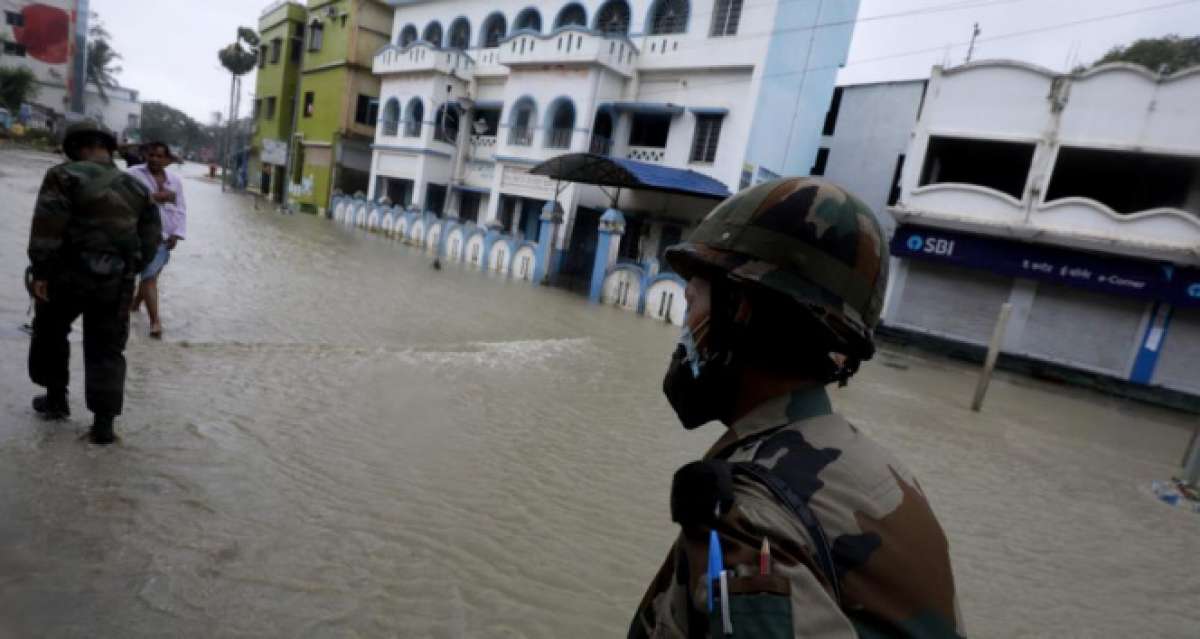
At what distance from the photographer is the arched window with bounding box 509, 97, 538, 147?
1995cm

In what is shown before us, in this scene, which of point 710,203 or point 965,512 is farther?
point 710,203

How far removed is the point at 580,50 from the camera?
687 inches

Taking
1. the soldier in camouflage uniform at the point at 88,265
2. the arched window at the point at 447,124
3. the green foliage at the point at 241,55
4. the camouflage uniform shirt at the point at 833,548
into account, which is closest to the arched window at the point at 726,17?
the arched window at the point at 447,124

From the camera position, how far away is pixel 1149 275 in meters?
13.4

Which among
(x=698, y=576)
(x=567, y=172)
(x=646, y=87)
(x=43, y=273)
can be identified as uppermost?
(x=646, y=87)

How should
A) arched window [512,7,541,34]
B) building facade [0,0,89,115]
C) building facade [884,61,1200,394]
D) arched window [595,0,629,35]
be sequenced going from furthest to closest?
1. building facade [0,0,89,115]
2. arched window [512,7,541,34]
3. arched window [595,0,629,35]
4. building facade [884,61,1200,394]

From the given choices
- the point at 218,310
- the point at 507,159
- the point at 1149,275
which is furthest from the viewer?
the point at 507,159

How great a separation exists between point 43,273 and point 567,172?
1219cm

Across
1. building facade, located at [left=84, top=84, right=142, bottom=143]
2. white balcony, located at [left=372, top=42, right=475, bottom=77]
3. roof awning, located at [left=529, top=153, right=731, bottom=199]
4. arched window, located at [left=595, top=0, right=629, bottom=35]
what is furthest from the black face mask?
building facade, located at [left=84, top=84, right=142, bottom=143]

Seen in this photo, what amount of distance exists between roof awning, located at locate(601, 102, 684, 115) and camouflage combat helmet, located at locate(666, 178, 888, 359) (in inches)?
640

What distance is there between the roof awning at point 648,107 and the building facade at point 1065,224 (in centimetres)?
623

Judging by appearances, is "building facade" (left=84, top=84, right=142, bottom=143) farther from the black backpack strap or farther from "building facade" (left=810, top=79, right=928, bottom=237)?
the black backpack strap

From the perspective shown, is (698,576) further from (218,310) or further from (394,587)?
(218,310)

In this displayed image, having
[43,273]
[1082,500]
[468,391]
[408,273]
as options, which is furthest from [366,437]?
[408,273]
